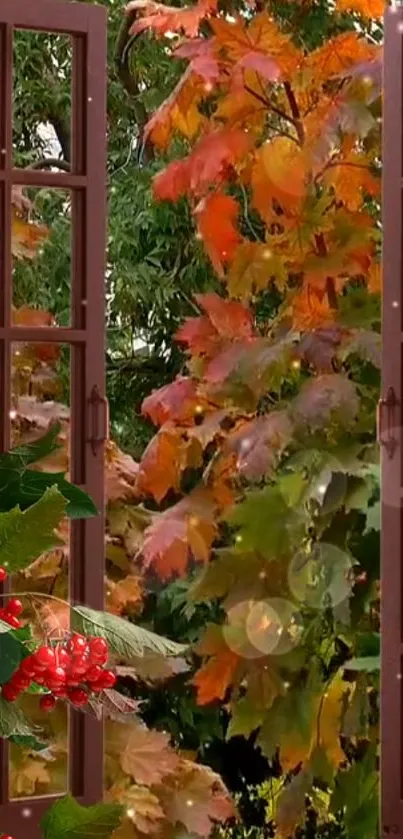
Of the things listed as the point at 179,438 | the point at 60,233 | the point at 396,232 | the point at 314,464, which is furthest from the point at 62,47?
the point at 396,232

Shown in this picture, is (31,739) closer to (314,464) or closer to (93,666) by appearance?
(93,666)

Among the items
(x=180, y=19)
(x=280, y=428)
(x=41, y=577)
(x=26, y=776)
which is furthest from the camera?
(x=180, y=19)

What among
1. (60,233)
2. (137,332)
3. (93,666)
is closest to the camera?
(93,666)

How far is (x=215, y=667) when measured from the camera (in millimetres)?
3461

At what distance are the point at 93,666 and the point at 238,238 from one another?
2.33 meters

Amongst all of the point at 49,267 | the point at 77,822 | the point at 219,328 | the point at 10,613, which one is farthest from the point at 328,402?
the point at 77,822

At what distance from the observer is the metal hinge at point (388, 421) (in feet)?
8.57

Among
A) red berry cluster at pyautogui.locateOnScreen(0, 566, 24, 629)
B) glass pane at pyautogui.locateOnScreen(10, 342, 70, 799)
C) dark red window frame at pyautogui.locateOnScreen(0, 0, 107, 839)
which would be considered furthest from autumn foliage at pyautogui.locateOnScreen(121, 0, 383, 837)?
red berry cluster at pyautogui.locateOnScreen(0, 566, 24, 629)

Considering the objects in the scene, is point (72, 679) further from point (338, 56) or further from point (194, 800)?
point (338, 56)

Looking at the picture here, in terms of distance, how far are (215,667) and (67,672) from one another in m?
2.24

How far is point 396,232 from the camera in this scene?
2.62 metres

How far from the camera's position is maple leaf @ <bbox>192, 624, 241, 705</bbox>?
3438mm

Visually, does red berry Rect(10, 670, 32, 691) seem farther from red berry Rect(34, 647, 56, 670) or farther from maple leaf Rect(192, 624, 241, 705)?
maple leaf Rect(192, 624, 241, 705)

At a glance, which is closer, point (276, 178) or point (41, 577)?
point (41, 577)
